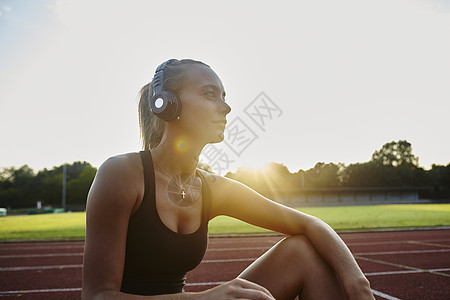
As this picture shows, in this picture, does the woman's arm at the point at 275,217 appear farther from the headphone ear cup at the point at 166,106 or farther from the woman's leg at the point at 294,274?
the headphone ear cup at the point at 166,106

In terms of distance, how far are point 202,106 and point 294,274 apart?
103cm

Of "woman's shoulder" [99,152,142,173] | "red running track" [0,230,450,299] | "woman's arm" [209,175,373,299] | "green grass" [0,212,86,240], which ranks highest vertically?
"woman's shoulder" [99,152,142,173]

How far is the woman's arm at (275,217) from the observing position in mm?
2061

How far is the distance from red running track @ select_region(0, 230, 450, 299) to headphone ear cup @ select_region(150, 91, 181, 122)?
14.4 ft

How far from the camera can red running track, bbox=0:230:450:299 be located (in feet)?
18.4

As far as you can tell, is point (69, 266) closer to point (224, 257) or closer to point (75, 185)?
point (224, 257)

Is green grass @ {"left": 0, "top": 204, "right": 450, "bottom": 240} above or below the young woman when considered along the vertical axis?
below

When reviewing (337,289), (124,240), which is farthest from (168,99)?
(337,289)

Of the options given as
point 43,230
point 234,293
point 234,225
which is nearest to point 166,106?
point 234,293

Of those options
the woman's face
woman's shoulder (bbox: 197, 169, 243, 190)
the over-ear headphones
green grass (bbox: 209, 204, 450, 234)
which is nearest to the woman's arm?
woman's shoulder (bbox: 197, 169, 243, 190)

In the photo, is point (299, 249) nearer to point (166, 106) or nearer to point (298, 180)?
point (166, 106)

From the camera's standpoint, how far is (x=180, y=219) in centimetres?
180

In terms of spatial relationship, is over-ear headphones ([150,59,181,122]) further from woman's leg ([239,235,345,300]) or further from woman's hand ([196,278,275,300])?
woman's leg ([239,235,345,300])

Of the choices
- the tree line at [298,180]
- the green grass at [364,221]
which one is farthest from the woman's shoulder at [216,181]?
the tree line at [298,180]
